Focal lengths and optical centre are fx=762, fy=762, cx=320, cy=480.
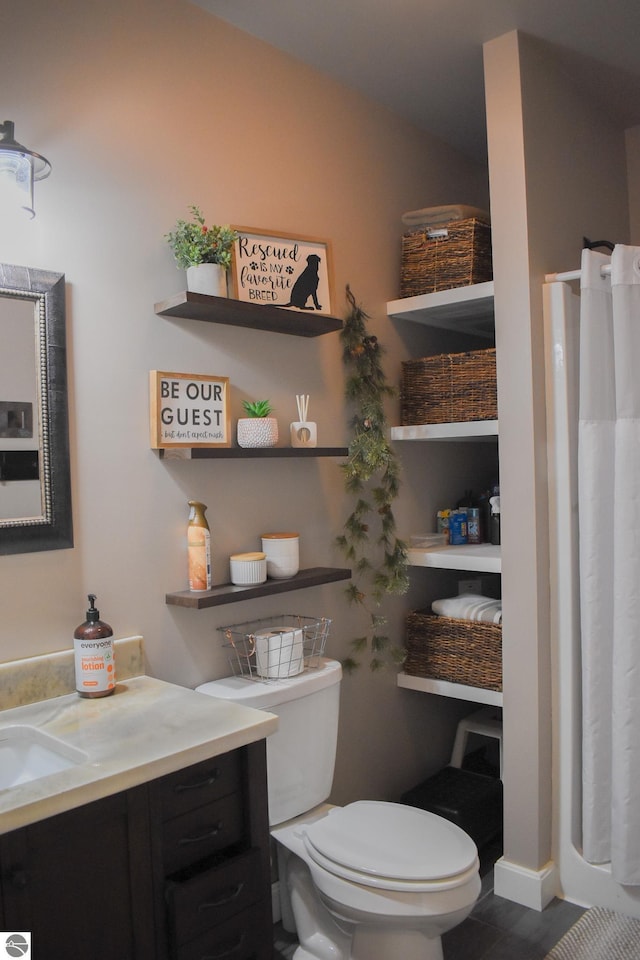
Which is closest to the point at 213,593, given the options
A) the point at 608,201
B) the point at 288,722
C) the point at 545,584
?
the point at 288,722

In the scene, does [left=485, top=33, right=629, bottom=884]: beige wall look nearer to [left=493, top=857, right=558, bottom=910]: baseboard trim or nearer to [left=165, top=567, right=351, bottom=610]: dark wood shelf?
[left=493, top=857, right=558, bottom=910]: baseboard trim

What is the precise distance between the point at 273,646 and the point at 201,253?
1.05 meters

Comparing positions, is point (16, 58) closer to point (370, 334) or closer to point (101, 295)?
point (101, 295)

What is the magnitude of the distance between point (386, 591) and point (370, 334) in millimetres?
875

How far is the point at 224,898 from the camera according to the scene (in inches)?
57.7

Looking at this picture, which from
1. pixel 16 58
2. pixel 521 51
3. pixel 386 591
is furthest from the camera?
pixel 386 591

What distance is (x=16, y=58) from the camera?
169 cm

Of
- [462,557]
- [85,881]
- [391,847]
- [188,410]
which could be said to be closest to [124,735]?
[85,881]

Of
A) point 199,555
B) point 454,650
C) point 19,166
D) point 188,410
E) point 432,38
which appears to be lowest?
point 454,650

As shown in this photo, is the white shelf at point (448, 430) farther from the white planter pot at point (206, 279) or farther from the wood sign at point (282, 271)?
the white planter pot at point (206, 279)

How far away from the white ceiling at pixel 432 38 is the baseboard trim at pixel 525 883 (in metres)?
2.47

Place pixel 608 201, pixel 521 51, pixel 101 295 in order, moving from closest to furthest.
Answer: pixel 101 295, pixel 521 51, pixel 608 201

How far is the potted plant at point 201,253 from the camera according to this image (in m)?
1.96

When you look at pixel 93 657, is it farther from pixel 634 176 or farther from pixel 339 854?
pixel 634 176
